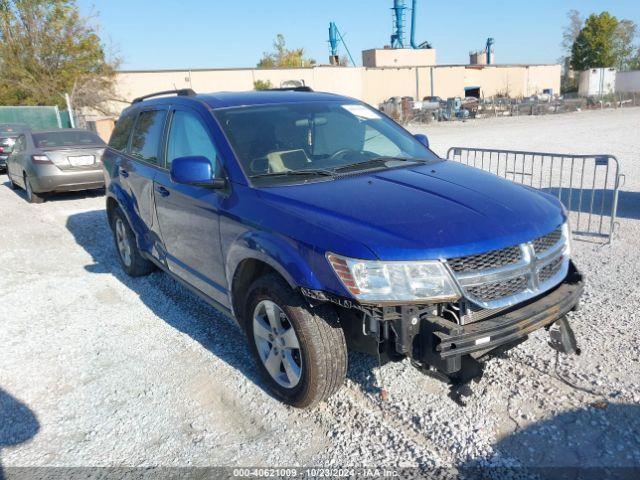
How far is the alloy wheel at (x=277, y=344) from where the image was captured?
3141mm

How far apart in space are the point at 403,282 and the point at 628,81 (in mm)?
72940

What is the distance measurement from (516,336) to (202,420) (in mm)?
1913

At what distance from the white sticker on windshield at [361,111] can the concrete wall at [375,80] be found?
1446 inches

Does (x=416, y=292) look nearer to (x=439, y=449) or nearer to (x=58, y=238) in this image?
(x=439, y=449)

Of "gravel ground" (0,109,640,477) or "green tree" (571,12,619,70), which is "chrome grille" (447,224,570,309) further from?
"green tree" (571,12,619,70)

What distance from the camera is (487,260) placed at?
2.70 m

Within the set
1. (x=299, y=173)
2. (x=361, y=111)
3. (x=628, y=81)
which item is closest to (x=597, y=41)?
(x=628, y=81)

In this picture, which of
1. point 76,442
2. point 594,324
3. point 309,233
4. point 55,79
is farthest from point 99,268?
point 55,79

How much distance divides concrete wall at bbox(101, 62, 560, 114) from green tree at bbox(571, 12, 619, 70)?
375 centimetres

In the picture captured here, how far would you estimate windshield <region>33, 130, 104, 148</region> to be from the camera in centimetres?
1092

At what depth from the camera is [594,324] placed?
4.11 metres

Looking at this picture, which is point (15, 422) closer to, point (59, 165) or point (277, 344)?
point (277, 344)

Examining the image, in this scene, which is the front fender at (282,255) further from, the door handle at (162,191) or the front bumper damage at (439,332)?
the door handle at (162,191)

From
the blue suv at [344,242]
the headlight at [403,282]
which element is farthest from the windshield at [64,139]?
the headlight at [403,282]
